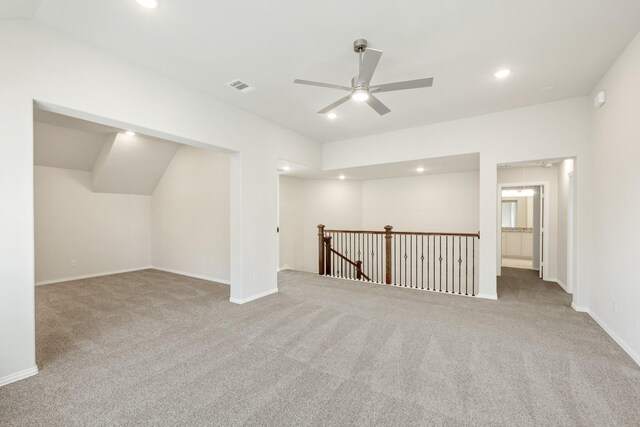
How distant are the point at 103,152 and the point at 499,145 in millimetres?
7698

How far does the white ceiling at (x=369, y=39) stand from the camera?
2.23 m

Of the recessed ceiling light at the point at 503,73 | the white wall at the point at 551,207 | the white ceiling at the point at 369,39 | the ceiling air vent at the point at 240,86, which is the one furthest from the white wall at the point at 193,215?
the white wall at the point at 551,207

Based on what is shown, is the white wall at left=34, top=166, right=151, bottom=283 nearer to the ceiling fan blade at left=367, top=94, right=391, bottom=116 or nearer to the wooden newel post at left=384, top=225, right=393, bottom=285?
the wooden newel post at left=384, top=225, right=393, bottom=285

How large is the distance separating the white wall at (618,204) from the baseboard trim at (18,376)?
542cm

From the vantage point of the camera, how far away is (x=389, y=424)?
1.80 m

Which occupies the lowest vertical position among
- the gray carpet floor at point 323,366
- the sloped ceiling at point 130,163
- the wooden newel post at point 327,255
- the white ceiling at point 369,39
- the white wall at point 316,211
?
the gray carpet floor at point 323,366

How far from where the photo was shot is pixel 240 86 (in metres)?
3.58

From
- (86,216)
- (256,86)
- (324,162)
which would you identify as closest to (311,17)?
(256,86)

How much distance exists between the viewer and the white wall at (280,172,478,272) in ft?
22.6

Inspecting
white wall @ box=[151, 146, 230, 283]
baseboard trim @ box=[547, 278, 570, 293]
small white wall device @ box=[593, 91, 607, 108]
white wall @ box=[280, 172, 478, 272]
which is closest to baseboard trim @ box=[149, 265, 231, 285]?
white wall @ box=[151, 146, 230, 283]

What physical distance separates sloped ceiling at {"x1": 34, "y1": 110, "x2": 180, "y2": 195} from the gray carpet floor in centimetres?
301

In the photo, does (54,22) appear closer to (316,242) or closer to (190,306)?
(190,306)

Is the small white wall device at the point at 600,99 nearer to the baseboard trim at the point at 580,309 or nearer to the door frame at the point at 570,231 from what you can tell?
the door frame at the point at 570,231

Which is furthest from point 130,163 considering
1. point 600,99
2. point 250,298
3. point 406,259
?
point 600,99
